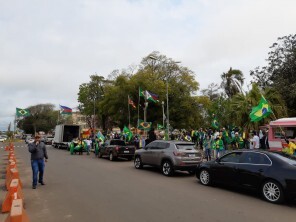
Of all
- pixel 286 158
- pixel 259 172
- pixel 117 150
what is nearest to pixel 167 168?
pixel 259 172

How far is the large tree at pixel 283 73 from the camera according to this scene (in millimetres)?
33031

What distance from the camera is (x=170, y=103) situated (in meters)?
49.2

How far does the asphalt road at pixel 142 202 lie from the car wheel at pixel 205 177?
0.81 feet

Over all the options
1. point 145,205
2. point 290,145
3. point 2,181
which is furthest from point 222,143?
point 2,181

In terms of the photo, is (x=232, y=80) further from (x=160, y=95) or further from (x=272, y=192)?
(x=272, y=192)

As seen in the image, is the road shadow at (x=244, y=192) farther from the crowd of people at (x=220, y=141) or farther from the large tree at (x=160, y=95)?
the large tree at (x=160, y=95)

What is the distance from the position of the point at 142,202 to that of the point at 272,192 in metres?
3.55

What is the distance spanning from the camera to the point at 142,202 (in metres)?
8.08

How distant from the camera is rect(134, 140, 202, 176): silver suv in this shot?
42.1 ft

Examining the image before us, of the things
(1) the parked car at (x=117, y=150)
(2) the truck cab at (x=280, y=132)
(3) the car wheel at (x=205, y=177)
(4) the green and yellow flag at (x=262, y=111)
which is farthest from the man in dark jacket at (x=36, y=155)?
(2) the truck cab at (x=280, y=132)

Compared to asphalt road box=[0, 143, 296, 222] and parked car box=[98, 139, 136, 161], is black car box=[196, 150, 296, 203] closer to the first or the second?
asphalt road box=[0, 143, 296, 222]

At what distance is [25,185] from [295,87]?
29728 millimetres

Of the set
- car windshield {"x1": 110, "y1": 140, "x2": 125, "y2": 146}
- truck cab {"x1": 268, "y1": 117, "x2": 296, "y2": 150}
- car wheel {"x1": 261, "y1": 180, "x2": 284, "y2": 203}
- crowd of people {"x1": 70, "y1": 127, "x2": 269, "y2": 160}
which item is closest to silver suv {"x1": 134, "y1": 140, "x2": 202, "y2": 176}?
crowd of people {"x1": 70, "y1": 127, "x2": 269, "y2": 160}

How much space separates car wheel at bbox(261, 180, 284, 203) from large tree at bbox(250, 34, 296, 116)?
26218 mm
